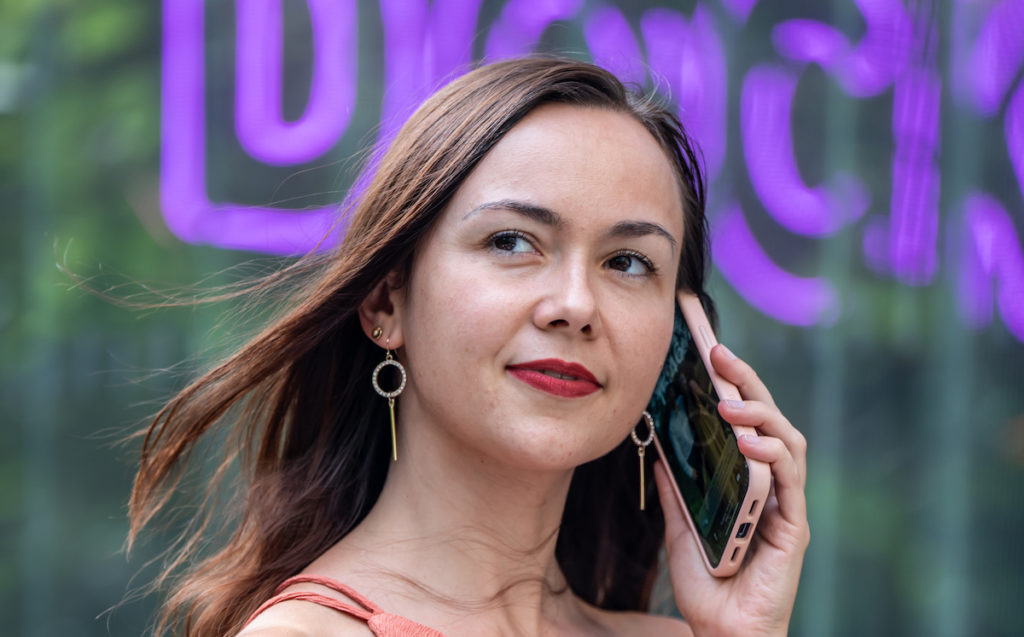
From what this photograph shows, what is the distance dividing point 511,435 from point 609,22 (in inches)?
118

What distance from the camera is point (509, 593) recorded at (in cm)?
→ 188

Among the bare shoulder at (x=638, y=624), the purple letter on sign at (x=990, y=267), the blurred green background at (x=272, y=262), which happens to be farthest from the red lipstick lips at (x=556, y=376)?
the purple letter on sign at (x=990, y=267)

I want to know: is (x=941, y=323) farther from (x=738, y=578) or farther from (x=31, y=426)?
(x=31, y=426)

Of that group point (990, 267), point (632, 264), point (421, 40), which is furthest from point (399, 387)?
point (990, 267)

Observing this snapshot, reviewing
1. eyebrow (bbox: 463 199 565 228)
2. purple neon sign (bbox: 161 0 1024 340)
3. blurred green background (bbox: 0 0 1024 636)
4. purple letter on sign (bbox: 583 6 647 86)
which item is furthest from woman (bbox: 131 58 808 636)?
purple letter on sign (bbox: 583 6 647 86)

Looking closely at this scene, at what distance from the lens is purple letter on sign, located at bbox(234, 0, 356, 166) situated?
13.2ft

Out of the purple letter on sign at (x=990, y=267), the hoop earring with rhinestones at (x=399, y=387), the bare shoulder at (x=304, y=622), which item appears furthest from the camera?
the purple letter on sign at (x=990, y=267)

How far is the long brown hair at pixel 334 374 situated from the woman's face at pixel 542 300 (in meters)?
0.06

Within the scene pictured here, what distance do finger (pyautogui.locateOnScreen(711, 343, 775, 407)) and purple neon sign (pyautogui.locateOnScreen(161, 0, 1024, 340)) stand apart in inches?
89.2

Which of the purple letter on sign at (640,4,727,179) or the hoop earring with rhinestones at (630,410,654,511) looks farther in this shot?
the purple letter on sign at (640,4,727,179)

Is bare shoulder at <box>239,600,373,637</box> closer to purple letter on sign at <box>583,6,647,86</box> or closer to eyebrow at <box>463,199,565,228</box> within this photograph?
eyebrow at <box>463,199,565,228</box>

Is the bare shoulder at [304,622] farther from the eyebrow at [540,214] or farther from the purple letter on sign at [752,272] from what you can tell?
the purple letter on sign at [752,272]

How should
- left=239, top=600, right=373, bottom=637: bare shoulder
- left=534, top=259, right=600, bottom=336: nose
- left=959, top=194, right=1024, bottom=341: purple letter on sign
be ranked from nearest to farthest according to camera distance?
1. left=239, top=600, right=373, bottom=637: bare shoulder
2. left=534, top=259, right=600, bottom=336: nose
3. left=959, top=194, right=1024, bottom=341: purple letter on sign

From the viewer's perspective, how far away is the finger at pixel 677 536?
2.04 metres
